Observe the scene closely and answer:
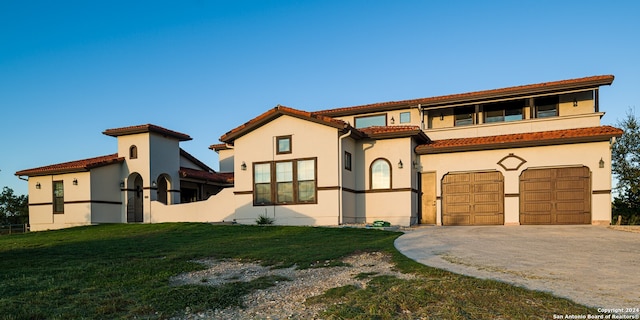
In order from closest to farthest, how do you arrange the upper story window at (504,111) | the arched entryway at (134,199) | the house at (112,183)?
1. the upper story window at (504,111)
2. the house at (112,183)
3. the arched entryway at (134,199)

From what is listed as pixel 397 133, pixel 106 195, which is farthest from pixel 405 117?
pixel 106 195

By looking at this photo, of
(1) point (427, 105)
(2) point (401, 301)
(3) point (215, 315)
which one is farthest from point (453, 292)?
(1) point (427, 105)

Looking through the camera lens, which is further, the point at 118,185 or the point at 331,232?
the point at 118,185

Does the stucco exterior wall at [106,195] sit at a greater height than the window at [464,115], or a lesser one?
lesser

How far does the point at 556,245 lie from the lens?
397 inches

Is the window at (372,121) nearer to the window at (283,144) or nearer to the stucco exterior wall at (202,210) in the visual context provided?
the window at (283,144)

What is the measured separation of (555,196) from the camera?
16.7 metres

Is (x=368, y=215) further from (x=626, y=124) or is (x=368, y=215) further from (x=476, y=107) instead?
(x=626, y=124)

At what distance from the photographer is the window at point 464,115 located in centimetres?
2072

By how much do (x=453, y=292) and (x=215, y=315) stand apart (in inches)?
121

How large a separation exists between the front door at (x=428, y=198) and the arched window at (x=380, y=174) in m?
1.77

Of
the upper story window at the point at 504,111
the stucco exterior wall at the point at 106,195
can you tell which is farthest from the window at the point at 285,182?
the stucco exterior wall at the point at 106,195

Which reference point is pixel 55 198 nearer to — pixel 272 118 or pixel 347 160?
pixel 272 118

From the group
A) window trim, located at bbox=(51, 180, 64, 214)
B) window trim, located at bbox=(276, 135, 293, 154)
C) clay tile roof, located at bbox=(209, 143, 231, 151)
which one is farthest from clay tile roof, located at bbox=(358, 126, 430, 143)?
window trim, located at bbox=(51, 180, 64, 214)
